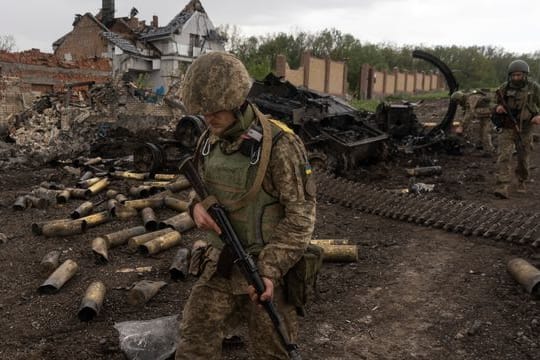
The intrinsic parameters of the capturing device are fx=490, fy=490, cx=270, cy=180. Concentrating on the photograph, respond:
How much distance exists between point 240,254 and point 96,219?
A: 4937mm

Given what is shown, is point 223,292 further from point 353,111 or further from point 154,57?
point 154,57

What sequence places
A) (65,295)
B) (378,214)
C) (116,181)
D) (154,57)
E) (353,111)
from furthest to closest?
(154,57), (353,111), (116,181), (378,214), (65,295)

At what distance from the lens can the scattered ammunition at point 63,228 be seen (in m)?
6.16

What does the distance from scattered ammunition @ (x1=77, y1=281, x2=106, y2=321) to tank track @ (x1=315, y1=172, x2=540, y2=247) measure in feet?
14.4

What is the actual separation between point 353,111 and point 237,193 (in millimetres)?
9580

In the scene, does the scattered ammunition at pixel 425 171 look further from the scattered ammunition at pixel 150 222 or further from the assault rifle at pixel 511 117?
the scattered ammunition at pixel 150 222

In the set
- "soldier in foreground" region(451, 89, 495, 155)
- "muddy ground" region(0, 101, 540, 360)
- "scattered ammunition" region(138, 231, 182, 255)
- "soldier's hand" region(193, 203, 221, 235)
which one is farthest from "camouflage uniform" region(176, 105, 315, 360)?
"soldier in foreground" region(451, 89, 495, 155)

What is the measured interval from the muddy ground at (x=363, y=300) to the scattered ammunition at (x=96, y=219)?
91 mm

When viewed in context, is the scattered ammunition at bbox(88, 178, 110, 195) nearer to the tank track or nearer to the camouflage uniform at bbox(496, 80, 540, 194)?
the tank track

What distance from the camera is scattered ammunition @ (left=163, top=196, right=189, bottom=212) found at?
23.2ft

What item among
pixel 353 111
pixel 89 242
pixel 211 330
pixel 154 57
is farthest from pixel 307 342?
pixel 154 57

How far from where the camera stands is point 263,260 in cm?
223

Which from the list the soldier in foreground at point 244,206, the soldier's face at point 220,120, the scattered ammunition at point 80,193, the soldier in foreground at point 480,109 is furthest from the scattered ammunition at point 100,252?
the soldier in foreground at point 480,109

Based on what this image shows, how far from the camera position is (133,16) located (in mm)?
40750
